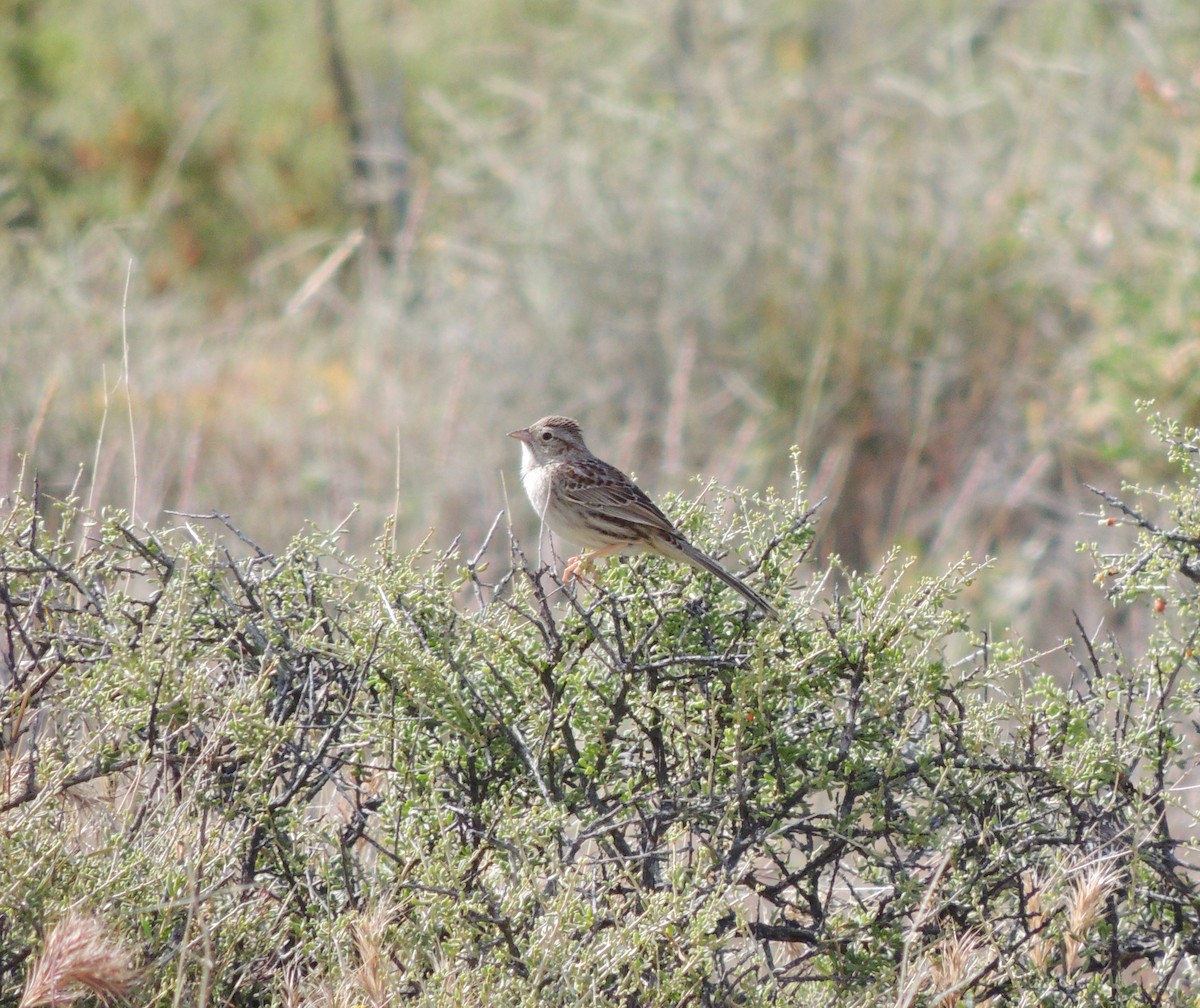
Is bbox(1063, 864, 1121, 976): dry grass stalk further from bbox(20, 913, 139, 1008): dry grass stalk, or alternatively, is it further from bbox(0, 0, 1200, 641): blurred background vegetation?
bbox(0, 0, 1200, 641): blurred background vegetation

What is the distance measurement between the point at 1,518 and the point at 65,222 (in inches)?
390

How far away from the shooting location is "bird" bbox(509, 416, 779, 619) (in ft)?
16.1

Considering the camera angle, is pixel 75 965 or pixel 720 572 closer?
pixel 75 965

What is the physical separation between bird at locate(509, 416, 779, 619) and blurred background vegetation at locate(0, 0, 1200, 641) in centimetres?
231

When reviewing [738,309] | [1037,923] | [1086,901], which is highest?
[738,309]

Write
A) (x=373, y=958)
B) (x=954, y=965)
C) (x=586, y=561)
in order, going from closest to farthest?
(x=373, y=958) → (x=954, y=965) → (x=586, y=561)

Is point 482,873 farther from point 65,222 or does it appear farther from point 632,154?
point 65,222

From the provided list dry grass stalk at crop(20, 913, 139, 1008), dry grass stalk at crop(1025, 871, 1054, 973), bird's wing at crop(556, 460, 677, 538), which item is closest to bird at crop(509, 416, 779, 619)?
bird's wing at crop(556, 460, 677, 538)

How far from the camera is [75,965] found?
106 inches

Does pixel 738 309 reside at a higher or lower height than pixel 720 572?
higher

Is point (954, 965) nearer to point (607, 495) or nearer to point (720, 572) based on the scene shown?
point (720, 572)

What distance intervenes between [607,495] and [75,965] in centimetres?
304

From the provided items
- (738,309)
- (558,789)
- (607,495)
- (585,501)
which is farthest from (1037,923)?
(738,309)

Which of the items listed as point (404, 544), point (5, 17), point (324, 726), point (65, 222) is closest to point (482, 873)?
point (324, 726)
